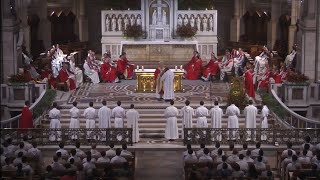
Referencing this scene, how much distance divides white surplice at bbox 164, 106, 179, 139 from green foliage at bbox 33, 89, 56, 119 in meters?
4.14

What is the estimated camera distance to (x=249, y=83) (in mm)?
30484

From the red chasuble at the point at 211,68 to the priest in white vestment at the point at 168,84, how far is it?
4769mm

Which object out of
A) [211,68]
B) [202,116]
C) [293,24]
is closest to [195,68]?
[211,68]

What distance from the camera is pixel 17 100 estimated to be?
3006cm

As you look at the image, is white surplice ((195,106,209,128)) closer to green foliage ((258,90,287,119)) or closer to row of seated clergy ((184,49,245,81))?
green foliage ((258,90,287,119))

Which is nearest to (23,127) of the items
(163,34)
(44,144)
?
(44,144)

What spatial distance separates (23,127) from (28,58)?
336 inches

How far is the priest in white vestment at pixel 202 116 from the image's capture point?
2692cm

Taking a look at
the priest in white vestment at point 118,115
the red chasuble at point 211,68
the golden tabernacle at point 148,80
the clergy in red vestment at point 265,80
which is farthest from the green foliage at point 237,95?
the red chasuble at point 211,68

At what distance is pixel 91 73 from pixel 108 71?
2.04 feet

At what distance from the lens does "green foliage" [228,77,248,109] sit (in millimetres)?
28594

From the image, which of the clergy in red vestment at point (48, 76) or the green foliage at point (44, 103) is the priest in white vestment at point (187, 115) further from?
the clergy in red vestment at point (48, 76)

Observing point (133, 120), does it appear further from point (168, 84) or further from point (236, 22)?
point (236, 22)

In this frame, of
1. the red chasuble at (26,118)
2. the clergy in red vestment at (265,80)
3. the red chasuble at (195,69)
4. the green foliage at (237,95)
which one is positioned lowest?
the red chasuble at (26,118)
